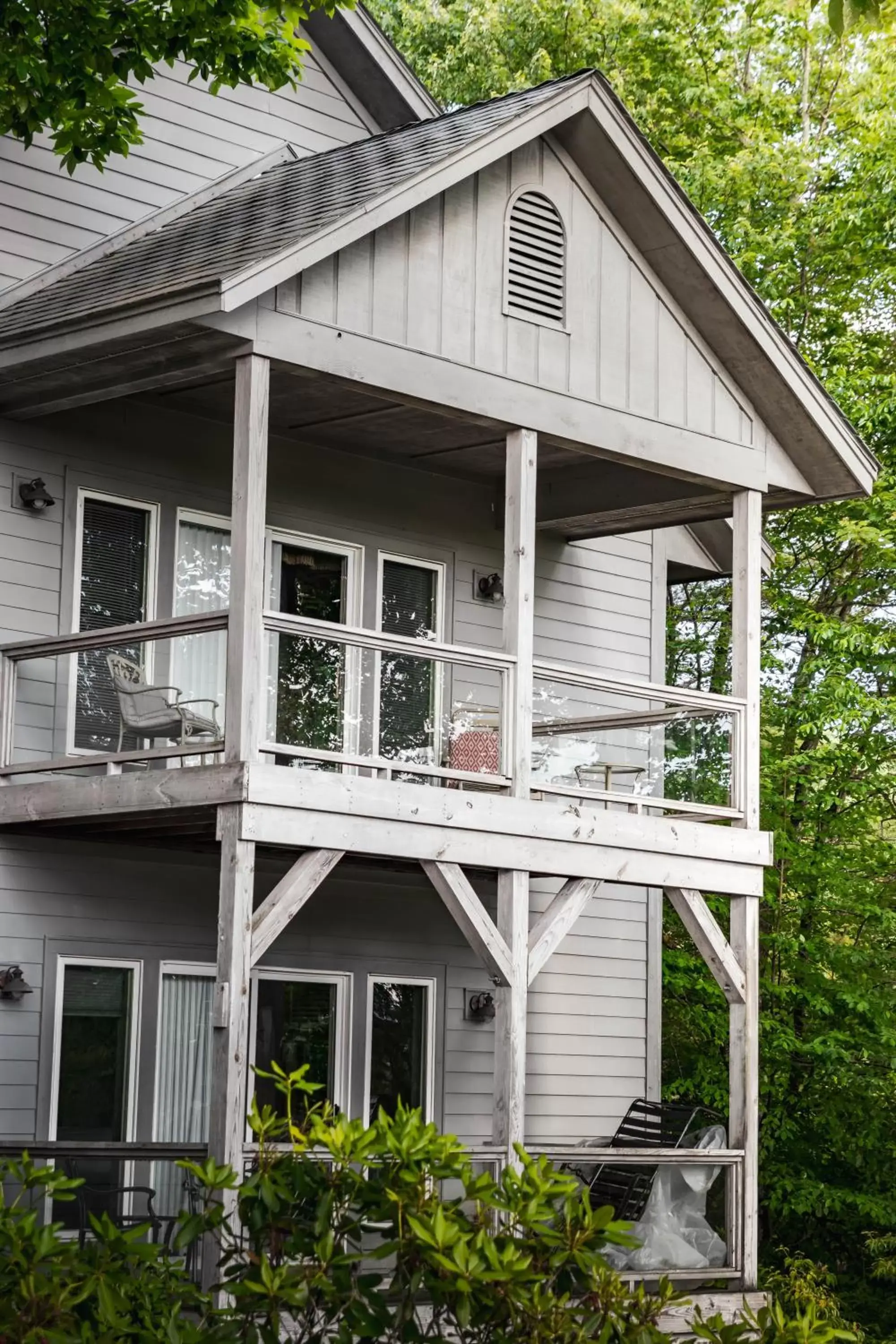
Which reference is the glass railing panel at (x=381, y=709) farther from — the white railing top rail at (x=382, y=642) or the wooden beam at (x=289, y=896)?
the wooden beam at (x=289, y=896)

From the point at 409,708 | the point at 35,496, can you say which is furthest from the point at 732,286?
the point at 35,496

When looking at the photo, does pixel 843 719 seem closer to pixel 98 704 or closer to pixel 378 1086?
pixel 378 1086

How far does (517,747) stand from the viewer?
1148 cm

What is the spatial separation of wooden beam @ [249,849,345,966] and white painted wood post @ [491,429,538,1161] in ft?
4.89

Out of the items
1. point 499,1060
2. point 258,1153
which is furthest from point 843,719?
point 258,1153

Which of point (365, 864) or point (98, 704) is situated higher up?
point (98, 704)

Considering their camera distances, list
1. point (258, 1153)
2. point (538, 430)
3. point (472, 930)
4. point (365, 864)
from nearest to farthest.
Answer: point (258, 1153) < point (472, 930) < point (538, 430) < point (365, 864)

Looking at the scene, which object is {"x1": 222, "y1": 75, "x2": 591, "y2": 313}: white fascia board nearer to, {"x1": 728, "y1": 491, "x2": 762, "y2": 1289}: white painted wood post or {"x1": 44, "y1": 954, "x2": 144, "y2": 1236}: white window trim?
{"x1": 728, "y1": 491, "x2": 762, "y2": 1289}: white painted wood post

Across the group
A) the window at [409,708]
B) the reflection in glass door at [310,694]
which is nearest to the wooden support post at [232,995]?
the reflection in glass door at [310,694]

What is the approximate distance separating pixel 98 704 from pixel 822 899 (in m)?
10.7

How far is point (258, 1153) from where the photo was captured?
5363mm

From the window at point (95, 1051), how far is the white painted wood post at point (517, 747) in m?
2.46

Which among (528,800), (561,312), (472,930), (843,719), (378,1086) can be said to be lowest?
(378,1086)

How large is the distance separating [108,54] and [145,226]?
1.96m
